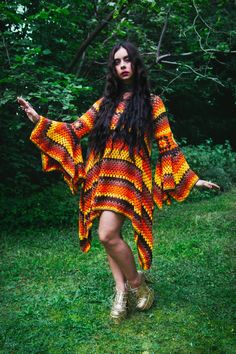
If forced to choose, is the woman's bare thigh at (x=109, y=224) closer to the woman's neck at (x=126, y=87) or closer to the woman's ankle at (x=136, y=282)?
the woman's ankle at (x=136, y=282)

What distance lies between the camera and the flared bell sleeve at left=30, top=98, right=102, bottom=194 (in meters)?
3.16

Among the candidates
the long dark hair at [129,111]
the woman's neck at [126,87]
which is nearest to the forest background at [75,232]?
the long dark hair at [129,111]

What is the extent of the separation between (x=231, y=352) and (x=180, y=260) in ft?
5.94

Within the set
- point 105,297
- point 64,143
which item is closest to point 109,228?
point 64,143

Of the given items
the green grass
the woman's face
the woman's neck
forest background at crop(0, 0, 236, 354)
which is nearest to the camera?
the green grass

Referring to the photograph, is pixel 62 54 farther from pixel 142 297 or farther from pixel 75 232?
pixel 142 297

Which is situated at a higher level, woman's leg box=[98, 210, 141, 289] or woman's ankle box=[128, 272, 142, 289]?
woman's leg box=[98, 210, 141, 289]

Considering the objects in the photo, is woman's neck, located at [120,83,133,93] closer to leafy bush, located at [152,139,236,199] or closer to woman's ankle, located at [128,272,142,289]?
woman's ankle, located at [128,272,142,289]

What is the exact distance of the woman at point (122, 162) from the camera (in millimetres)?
3012

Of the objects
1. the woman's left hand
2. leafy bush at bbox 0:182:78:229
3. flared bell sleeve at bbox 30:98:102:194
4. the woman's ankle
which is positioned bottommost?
leafy bush at bbox 0:182:78:229

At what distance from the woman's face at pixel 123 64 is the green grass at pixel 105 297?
1.71 metres

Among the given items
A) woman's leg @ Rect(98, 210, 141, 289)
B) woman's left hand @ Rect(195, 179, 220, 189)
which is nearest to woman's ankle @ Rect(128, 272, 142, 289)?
woman's leg @ Rect(98, 210, 141, 289)

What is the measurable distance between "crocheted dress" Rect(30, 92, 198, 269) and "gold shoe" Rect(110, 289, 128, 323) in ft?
0.86

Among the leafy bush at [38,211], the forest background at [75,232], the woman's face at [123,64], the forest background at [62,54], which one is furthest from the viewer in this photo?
the leafy bush at [38,211]
